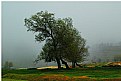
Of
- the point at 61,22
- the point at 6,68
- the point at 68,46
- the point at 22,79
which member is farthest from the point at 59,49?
the point at 22,79

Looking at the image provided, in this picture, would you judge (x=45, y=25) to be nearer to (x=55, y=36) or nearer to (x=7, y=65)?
(x=55, y=36)

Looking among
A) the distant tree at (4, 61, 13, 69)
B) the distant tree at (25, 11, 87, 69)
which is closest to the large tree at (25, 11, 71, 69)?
the distant tree at (25, 11, 87, 69)

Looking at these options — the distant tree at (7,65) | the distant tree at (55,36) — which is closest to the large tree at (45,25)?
the distant tree at (55,36)

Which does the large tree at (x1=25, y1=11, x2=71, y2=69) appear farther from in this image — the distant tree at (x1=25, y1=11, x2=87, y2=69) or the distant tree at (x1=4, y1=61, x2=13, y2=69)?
the distant tree at (x1=4, y1=61, x2=13, y2=69)

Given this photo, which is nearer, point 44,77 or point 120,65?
point 44,77

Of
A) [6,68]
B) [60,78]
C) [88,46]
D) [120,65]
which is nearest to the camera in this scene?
[60,78]

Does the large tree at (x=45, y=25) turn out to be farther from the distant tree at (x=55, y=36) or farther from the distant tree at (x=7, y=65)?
the distant tree at (x=7, y=65)

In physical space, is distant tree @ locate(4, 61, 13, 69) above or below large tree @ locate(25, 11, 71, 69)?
below

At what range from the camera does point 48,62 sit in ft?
71.3

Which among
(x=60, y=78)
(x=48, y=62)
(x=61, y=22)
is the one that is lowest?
(x=60, y=78)

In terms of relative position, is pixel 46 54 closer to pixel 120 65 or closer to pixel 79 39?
pixel 79 39

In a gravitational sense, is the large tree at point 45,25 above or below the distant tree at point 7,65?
above

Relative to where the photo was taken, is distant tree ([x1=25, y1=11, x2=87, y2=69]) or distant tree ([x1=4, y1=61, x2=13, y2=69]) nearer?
distant tree ([x1=4, y1=61, x2=13, y2=69])

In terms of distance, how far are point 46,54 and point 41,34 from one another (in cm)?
215
